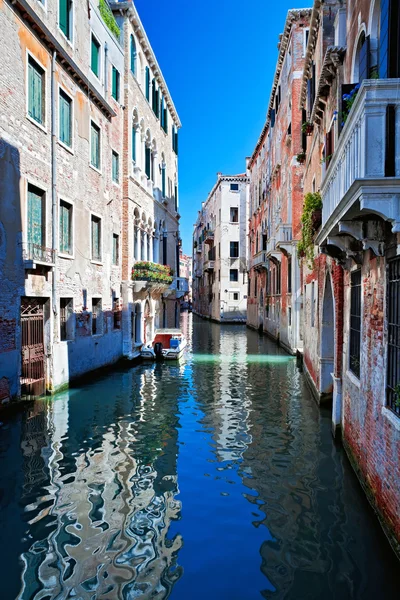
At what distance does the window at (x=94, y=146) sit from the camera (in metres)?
13.8

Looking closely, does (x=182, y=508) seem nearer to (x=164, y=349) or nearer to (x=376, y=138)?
(x=376, y=138)

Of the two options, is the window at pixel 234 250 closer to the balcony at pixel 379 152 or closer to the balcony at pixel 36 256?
the balcony at pixel 36 256

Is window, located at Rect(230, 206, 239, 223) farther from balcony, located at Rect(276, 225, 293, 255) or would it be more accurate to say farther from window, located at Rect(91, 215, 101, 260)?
window, located at Rect(91, 215, 101, 260)

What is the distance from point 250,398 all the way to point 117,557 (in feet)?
23.2

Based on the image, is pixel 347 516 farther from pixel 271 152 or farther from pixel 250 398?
pixel 271 152

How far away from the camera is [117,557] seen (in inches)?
169

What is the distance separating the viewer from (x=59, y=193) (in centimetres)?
1133

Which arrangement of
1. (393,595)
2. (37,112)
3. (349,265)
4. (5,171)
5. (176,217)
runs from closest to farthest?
(393,595) < (349,265) < (5,171) < (37,112) < (176,217)

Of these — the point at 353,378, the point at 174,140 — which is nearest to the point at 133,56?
the point at 174,140

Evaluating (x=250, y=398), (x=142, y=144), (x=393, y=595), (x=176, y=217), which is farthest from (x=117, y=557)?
(x=176, y=217)

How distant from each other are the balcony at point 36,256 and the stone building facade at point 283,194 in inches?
347

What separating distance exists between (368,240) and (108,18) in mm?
13785

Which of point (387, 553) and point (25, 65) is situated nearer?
point (387, 553)

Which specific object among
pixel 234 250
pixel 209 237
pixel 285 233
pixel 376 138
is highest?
pixel 209 237
